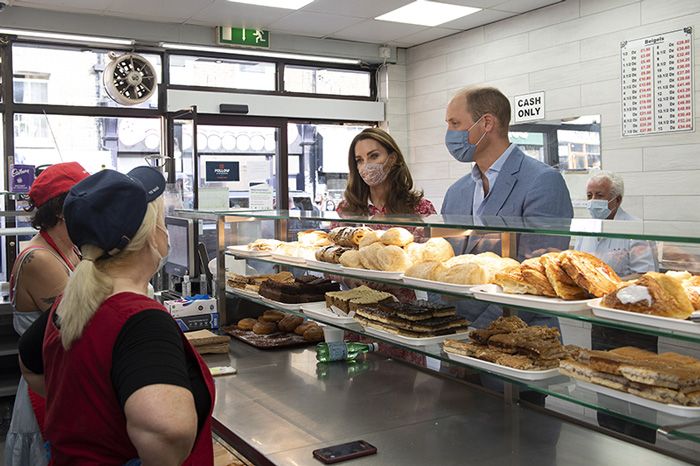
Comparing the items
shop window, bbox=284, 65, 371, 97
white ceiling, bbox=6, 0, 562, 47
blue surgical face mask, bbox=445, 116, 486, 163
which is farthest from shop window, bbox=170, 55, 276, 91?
blue surgical face mask, bbox=445, 116, 486, 163

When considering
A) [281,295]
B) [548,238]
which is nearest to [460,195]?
[281,295]

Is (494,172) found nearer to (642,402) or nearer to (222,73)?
(642,402)

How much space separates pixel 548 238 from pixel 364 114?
241 inches

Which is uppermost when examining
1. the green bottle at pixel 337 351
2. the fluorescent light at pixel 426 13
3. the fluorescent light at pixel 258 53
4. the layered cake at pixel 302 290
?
the fluorescent light at pixel 426 13

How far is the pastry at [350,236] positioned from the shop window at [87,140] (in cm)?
413

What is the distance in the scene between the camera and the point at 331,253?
2715 millimetres

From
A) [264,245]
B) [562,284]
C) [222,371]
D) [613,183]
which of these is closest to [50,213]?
[222,371]

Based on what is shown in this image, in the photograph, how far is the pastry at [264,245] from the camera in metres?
3.34

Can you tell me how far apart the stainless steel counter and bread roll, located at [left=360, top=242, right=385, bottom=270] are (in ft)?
1.43

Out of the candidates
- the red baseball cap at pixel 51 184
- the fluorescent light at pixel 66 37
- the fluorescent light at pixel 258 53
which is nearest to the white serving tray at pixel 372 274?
the red baseball cap at pixel 51 184

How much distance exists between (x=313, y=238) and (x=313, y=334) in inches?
17.1

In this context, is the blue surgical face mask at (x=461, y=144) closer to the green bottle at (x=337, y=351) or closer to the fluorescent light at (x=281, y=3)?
the green bottle at (x=337, y=351)

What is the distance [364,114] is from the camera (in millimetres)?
8023

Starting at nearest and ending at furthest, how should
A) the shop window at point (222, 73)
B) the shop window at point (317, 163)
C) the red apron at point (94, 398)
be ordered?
the red apron at point (94, 398) → the shop window at point (222, 73) → the shop window at point (317, 163)
